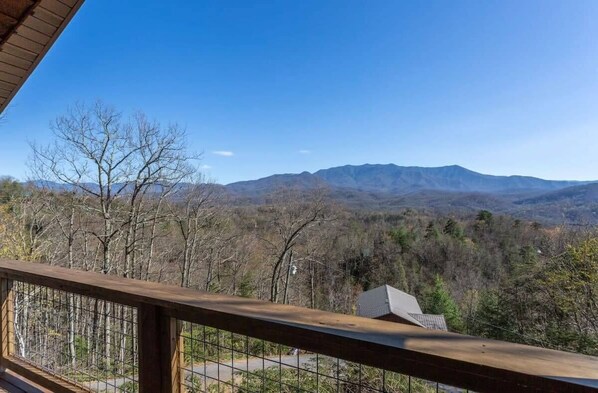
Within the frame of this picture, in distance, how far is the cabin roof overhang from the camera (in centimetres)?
195

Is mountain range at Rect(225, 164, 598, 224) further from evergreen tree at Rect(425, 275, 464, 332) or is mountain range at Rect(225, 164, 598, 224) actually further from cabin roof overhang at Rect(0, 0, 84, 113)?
cabin roof overhang at Rect(0, 0, 84, 113)

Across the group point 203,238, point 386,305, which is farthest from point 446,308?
point 203,238

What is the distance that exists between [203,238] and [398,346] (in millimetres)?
18150

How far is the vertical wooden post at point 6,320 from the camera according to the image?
6.54ft

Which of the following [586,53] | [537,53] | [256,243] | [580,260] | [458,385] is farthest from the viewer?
[256,243]

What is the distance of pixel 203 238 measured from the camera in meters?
18.1

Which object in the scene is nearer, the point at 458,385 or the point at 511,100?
the point at 458,385

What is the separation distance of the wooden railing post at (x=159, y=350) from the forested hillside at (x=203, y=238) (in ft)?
23.2

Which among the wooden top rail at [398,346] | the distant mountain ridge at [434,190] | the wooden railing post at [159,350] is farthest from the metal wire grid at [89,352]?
the distant mountain ridge at [434,190]

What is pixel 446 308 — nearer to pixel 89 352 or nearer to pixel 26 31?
pixel 89 352

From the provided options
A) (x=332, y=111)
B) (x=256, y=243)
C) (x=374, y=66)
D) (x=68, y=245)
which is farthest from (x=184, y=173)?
(x=332, y=111)

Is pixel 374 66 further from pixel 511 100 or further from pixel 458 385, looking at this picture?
pixel 458 385

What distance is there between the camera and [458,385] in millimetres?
674

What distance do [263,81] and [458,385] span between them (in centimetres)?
2125
